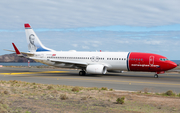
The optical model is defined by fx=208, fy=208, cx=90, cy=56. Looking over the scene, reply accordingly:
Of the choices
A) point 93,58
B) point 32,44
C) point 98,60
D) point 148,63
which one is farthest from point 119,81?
point 32,44

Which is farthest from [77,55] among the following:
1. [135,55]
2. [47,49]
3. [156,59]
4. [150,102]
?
[150,102]

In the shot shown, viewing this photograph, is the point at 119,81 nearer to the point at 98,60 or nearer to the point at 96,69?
the point at 96,69

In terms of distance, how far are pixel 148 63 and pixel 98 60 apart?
7923 mm

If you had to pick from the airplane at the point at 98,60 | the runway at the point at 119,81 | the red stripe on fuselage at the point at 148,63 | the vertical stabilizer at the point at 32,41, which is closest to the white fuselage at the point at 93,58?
the airplane at the point at 98,60

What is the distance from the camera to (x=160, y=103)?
11570mm

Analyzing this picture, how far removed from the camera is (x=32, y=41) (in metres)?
40.2

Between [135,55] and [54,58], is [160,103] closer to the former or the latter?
[135,55]

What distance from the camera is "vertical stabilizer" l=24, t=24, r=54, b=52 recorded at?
3978cm

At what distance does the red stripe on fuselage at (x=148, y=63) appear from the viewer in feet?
96.0

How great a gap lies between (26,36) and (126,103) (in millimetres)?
33370

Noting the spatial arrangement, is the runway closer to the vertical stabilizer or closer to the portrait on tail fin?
the vertical stabilizer

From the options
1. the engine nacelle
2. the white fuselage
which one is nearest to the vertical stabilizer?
the white fuselage

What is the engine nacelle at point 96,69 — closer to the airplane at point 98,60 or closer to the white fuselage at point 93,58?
the airplane at point 98,60

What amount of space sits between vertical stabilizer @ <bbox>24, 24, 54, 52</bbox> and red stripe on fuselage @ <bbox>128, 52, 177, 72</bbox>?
57.4 feet
